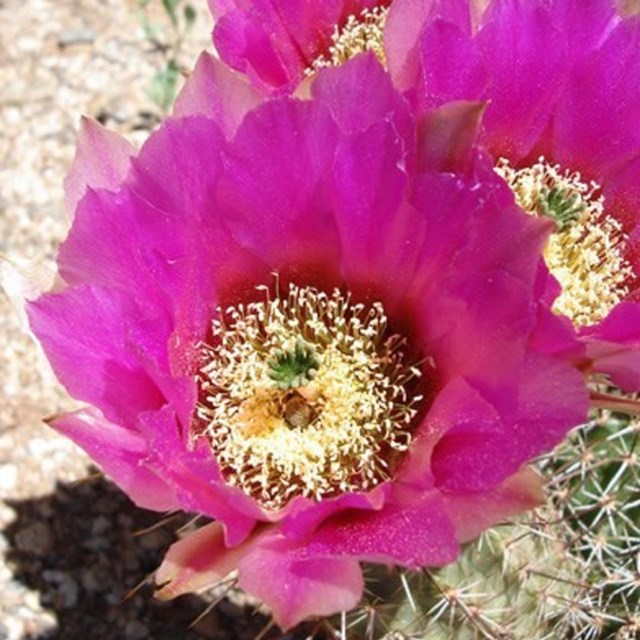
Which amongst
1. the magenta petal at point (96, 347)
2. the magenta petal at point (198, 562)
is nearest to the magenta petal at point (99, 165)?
the magenta petal at point (96, 347)

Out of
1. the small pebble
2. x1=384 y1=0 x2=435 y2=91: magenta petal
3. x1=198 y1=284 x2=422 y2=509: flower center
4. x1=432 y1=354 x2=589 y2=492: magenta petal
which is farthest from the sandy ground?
x1=432 y1=354 x2=589 y2=492: magenta petal

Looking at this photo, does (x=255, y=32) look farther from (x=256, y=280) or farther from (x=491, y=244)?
Result: (x=491, y=244)

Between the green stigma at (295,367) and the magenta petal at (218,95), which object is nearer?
the magenta petal at (218,95)

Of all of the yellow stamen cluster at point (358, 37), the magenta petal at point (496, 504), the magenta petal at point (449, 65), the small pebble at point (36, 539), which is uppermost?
the magenta petal at point (449, 65)

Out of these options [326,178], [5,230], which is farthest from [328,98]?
[5,230]

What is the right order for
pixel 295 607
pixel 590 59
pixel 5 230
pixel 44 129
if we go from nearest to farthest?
pixel 295 607
pixel 590 59
pixel 5 230
pixel 44 129

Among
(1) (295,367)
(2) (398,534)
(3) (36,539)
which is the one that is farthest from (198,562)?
(3) (36,539)

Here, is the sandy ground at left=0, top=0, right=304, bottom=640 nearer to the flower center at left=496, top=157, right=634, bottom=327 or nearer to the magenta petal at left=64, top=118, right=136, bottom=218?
the magenta petal at left=64, top=118, right=136, bottom=218

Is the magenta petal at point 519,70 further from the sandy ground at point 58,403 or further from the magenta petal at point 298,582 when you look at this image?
the sandy ground at point 58,403
